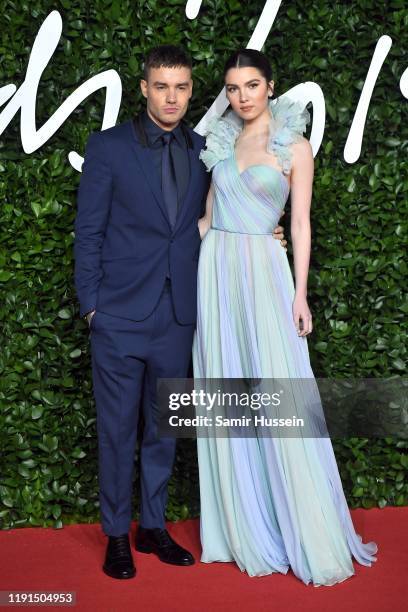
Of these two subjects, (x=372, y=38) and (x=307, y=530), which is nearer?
(x=307, y=530)

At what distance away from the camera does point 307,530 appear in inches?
155

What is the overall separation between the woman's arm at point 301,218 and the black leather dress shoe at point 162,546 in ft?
3.30

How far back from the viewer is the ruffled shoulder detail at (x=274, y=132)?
394 centimetres

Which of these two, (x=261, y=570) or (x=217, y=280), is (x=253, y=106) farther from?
(x=261, y=570)

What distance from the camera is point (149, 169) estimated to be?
157 inches

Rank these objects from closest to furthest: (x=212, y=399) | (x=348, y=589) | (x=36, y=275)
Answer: (x=348, y=589) → (x=212, y=399) → (x=36, y=275)

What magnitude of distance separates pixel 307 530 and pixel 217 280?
103 cm

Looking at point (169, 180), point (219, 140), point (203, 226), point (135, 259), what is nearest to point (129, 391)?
point (135, 259)

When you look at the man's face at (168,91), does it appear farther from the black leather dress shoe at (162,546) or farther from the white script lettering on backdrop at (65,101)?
the black leather dress shoe at (162,546)

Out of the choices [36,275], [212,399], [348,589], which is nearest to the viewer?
[348,589]

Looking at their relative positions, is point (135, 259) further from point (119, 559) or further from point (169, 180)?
point (119, 559)

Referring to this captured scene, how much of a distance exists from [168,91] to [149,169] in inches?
12.0

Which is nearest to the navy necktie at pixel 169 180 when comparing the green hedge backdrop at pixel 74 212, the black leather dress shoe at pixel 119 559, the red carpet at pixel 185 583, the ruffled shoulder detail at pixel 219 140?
the ruffled shoulder detail at pixel 219 140

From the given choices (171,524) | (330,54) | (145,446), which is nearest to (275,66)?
(330,54)
